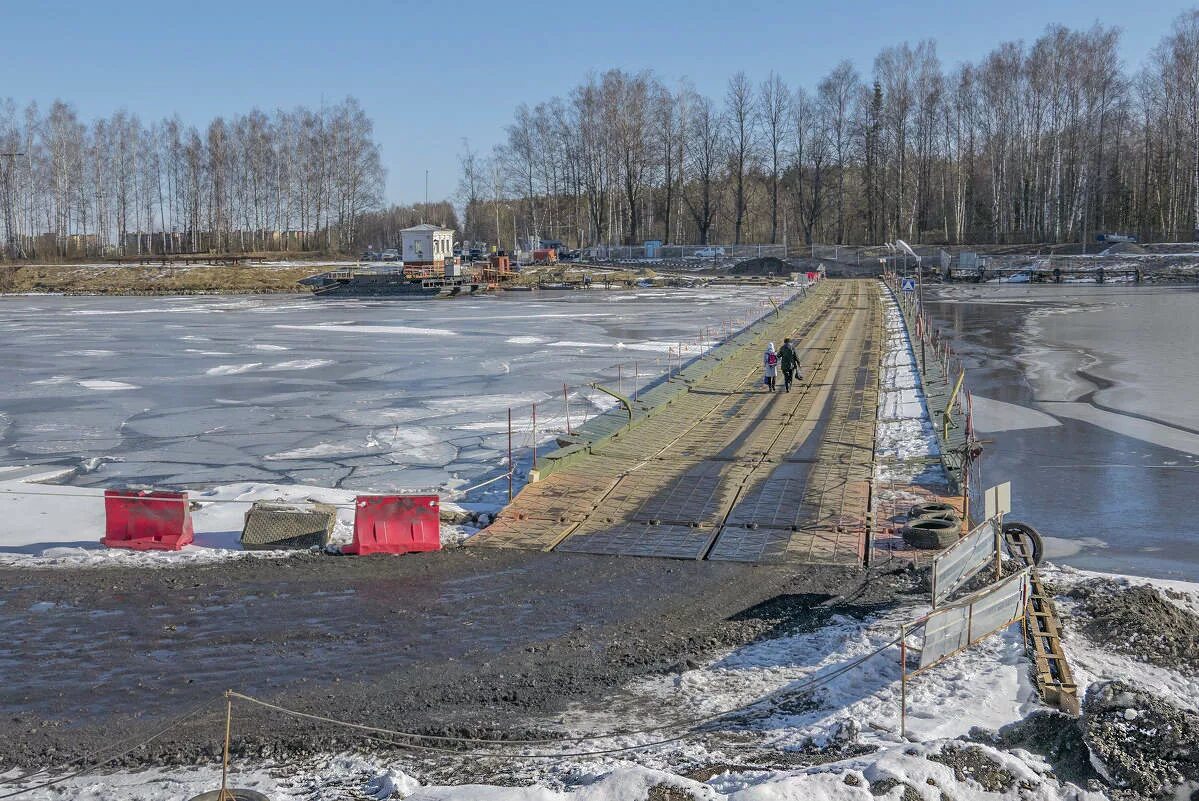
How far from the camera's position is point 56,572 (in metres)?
12.1

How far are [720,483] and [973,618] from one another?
742 centimetres

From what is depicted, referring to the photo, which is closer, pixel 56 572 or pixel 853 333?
pixel 56 572

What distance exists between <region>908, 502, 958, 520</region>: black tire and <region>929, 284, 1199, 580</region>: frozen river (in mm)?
1290

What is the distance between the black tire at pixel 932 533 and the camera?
40.7 feet

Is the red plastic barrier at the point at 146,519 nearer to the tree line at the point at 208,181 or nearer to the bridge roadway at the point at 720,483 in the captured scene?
the bridge roadway at the point at 720,483

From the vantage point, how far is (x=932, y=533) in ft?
40.8

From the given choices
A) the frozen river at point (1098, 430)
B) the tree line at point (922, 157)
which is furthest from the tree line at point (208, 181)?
the frozen river at point (1098, 430)

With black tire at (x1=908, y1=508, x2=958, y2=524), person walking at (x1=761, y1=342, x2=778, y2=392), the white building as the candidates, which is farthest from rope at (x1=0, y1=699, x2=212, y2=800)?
the white building

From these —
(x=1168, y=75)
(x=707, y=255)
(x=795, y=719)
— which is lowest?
(x=795, y=719)

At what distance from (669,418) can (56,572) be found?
12.1m

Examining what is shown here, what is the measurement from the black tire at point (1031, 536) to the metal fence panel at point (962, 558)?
1.21 metres

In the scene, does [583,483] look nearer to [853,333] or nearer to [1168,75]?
[853,333]

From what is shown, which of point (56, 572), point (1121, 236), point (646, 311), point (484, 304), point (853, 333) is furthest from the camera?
point (1121, 236)

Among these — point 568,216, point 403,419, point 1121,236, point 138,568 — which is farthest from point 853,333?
point 568,216
